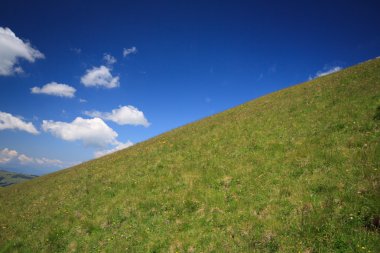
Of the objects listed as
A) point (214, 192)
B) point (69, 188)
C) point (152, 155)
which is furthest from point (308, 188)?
point (69, 188)

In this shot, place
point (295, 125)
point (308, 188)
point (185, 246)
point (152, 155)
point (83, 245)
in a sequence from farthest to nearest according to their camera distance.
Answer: point (152, 155), point (295, 125), point (83, 245), point (308, 188), point (185, 246)

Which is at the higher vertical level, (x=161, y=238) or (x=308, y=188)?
(x=308, y=188)

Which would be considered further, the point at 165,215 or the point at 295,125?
the point at 295,125

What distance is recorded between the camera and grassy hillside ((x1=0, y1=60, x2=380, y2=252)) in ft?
32.3

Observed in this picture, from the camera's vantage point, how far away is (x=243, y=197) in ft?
42.8

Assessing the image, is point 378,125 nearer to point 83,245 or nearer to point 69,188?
point 83,245

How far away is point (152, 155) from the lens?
2480 centimetres

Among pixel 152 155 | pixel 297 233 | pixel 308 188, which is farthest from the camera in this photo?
pixel 152 155

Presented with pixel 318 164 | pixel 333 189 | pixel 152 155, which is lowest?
pixel 333 189

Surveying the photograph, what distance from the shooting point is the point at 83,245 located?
1330cm

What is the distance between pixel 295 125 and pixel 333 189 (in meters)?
9.56

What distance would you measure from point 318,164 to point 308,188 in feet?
7.22

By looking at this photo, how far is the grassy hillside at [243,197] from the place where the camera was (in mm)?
9852

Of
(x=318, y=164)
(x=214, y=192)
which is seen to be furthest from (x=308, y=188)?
(x=214, y=192)
